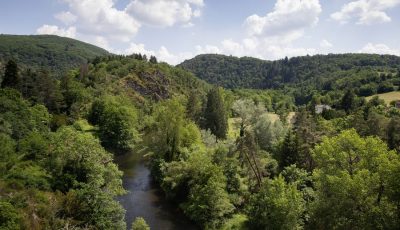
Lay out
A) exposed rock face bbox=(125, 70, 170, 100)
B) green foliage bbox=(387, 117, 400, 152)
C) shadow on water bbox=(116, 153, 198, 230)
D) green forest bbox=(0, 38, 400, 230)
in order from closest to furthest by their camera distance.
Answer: green forest bbox=(0, 38, 400, 230) < shadow on water bbox=(116, 153, 198, 230) < green foliage bbox=(387, 117, 400, 152) < exposed rock face bbox=(125, 70, 170, 100)

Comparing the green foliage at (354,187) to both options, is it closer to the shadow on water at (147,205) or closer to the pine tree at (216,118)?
the shadow on water at (147,205)

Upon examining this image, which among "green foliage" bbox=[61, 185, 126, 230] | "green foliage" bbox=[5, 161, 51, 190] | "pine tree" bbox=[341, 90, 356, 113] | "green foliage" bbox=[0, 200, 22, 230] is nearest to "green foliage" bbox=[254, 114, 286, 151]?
"green foliage" bbox=[61, 185, 126, 230]

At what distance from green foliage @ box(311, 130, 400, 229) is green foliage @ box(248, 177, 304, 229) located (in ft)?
6.29

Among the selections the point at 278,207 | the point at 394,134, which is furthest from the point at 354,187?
the point at 394,134

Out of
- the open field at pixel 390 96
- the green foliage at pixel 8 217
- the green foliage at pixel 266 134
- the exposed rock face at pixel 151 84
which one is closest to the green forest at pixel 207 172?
the green foliage at pixel 8 217

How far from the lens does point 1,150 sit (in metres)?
45.3

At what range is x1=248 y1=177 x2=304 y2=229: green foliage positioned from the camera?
35125 millimetres

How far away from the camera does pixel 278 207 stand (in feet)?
116

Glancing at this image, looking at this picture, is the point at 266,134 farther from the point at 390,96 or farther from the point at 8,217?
the point at 390,96

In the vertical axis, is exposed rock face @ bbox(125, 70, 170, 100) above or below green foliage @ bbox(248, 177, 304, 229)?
above

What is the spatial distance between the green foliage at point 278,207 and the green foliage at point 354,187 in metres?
1.92

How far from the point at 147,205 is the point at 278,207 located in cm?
2070

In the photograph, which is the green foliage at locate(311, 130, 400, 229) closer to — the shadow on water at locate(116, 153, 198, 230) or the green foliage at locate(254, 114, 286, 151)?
the shadow on water at locate(116, 153, 198, 230)

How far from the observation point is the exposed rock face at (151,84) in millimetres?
150875
